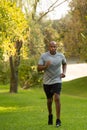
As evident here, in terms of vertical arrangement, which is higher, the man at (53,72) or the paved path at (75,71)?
the man at (53,72)

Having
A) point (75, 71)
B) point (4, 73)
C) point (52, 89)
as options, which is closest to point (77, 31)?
point (4, 73)

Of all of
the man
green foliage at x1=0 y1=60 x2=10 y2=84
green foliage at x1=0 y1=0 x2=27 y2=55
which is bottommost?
green foliage at x1=0 y1=60 x2=10 y2=84

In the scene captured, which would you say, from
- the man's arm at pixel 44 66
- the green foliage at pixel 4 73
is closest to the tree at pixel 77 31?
the green foliage at pixel 4 73

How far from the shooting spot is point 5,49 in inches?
550

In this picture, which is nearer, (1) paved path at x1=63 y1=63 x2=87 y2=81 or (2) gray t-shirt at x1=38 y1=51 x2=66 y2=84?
(2) gray t-shirt at x1=38 y1=51 x2=66 y2=84

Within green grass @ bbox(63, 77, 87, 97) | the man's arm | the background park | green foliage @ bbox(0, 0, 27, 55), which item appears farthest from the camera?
green grass @ bbox(63, 77, 87, 97)

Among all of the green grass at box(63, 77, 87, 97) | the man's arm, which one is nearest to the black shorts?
the man's arm

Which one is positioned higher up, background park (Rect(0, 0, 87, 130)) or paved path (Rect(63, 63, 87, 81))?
background park (Rect(0, 0, 87, 130))

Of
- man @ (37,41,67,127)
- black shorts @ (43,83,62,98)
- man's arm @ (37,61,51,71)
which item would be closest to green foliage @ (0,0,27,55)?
man @ (37,41,67,127)

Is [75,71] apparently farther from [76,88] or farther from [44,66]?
[44,66]

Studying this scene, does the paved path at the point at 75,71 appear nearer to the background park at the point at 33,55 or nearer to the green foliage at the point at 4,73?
the background park at the point at 33,55

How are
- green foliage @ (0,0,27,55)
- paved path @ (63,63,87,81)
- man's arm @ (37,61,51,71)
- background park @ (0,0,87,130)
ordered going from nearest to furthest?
man's arm @ (37,61,51,71) → green foliage @ (0,0,27,55) → background park @ (0,0,87,130) → paved path @ (63,63,87,81)

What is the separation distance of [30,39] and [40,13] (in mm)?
3163

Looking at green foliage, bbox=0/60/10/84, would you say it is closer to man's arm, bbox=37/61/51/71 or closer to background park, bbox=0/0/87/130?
background park, bbox=0/0/87/130
